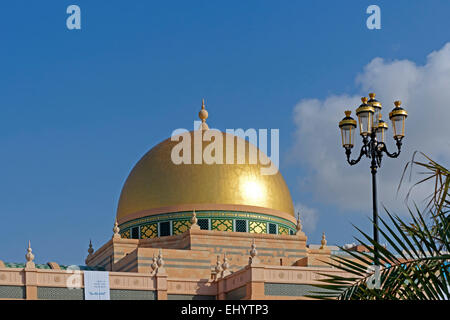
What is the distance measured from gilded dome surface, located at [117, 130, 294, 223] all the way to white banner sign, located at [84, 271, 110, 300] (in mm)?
8310

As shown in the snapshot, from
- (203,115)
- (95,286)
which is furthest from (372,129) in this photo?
(203,115)

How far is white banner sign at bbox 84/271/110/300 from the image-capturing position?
3034 centimetres

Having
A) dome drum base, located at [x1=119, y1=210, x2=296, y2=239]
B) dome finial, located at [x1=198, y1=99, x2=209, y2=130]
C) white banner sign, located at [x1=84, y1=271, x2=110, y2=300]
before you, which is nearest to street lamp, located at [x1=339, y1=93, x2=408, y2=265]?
white banner sign, located at [x1=84, y1=271, x2=110, y2=300]

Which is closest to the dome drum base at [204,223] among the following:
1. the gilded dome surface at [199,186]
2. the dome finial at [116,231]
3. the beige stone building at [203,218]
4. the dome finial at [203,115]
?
the beige stone building at [203,218]

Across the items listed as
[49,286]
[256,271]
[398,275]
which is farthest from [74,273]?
[398,275]

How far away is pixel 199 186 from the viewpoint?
3872 centimetres

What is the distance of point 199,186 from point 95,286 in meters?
9.53

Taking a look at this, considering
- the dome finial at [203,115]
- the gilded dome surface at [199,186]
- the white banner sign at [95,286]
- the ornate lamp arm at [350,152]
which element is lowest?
the white banner sign at [95,286]

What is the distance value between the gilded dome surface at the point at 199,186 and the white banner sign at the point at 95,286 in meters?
8.31

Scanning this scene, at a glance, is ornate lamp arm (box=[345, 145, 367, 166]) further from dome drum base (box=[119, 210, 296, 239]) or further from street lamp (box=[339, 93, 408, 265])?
dome drum base (box=[119, 210, 296, 239])

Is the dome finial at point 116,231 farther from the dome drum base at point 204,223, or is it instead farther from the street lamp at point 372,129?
the street lamp at point 372,129

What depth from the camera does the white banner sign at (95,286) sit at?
99.5 ft

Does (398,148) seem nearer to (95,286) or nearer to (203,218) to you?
(95,286)
